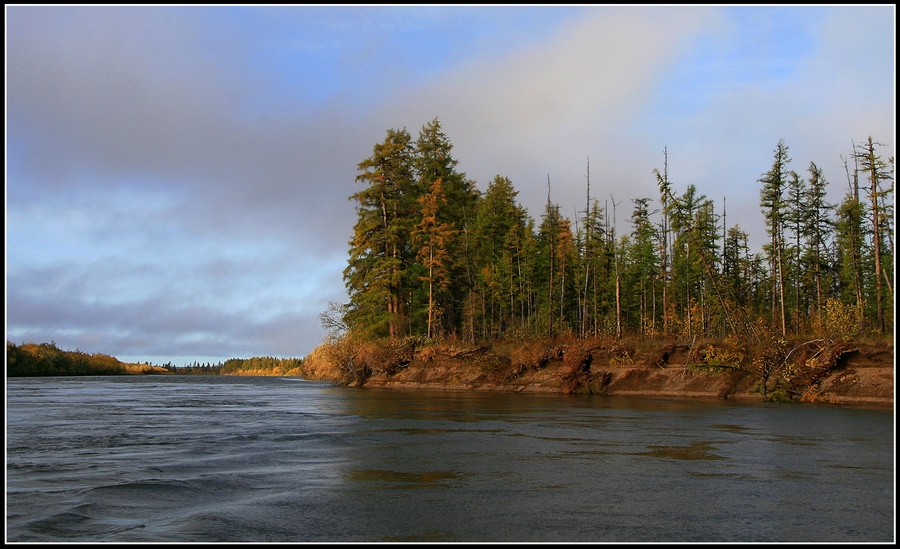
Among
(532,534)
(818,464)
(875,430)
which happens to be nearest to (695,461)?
(818,464)

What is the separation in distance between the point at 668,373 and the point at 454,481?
93.2 feet

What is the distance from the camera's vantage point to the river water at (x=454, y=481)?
27.0 feet

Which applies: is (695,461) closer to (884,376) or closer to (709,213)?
(884,376)

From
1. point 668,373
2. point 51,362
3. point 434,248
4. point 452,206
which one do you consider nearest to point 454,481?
point 668,373

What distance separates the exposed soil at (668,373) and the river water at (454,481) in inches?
388

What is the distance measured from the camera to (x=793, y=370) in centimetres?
3195

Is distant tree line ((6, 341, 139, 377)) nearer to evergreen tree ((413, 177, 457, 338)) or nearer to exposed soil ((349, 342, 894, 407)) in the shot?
evergreen tree ((413, 177, 457, 338))

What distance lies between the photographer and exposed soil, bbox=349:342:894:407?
99.2ft

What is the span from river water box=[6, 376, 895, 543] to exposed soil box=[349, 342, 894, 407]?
9.87 meters

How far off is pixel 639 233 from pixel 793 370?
120ft

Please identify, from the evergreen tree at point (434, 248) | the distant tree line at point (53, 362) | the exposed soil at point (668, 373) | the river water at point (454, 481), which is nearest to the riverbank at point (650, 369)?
the exposed soil at point (668, 373)

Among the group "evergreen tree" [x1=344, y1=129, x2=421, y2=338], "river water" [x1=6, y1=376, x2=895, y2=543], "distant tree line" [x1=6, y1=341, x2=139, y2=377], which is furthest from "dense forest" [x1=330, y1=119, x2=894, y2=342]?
"distant tree line" [x1=6, y1=341, x2=139, y2=377]

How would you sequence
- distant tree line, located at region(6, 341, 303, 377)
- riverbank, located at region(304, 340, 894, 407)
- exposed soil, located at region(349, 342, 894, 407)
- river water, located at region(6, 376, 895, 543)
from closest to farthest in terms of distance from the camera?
river water, located at region(6, 376, 895, 543), exposed soil, located at region(349, 342, 894, 407), riverbank, located at region(304, 340, 894, 407), distant tree line, located at region(6, 341, 303, 377)

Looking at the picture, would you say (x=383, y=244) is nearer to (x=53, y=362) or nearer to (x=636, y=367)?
(x=636, y=367)
